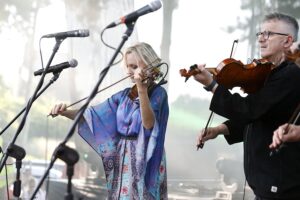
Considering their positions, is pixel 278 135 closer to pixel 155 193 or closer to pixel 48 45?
pixel 155 193

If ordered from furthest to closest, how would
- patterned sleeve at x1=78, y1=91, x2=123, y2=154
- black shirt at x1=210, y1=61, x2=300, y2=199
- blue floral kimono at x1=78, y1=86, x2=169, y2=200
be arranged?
patterned sleeve at x1=78, y1=91, x2=123, y2=154
blue floral kimono at x1=78, y1=86, x2=169, y2=200
black shirt at x1=210, y1=61, x2=300, y2=199

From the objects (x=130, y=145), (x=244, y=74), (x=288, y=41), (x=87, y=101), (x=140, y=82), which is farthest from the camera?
(x=130, y=145)

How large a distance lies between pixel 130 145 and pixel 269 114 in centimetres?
82

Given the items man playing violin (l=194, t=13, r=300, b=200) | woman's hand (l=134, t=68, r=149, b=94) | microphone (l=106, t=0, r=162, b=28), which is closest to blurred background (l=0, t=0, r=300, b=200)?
woman's hand (l=134, t=68, r=149, b=94)

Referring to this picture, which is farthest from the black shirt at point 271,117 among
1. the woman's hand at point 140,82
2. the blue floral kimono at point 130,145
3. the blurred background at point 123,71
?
the blurred background at point 123,71

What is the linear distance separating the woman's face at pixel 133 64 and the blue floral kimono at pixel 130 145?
0.15 m

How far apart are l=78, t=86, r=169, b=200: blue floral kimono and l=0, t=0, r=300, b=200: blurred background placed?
1.81 m

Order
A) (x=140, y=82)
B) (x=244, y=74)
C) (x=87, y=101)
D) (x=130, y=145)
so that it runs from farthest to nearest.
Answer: (x=130, y=145) → (x=140, y=82) → (x=244, y=74) → (x=87, y=101)

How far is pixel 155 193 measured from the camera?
2.78 m

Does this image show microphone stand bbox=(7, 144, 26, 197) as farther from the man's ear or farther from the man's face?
the man's ear

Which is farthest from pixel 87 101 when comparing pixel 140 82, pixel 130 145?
pixel 130 145

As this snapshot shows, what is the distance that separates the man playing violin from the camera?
7.30 ft

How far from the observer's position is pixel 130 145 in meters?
2.79

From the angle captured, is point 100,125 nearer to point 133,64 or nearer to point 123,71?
point 133,64
